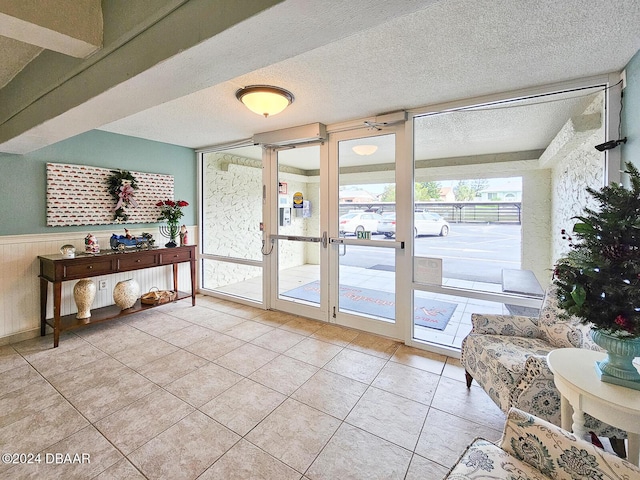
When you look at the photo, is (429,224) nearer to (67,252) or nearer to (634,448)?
(634,448)

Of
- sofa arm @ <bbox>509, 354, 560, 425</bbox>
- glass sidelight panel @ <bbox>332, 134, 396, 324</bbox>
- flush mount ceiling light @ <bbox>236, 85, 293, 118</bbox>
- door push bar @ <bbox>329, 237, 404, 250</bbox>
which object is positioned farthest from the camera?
glass sidelight panel @ <bbox>332, 134, 396, 324</bbox>

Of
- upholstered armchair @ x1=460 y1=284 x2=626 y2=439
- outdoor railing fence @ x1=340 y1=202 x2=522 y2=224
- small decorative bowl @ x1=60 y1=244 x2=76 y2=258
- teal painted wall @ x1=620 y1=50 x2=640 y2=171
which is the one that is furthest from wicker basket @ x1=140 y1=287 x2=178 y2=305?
teal painted wall @ x1=620 y1=50 x2=640 y2=171

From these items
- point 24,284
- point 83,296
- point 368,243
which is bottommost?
point 83,296

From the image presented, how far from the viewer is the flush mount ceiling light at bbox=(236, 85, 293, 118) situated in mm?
2357

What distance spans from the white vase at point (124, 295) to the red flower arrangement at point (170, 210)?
3.35 feet

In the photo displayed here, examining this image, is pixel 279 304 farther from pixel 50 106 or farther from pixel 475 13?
pixel 475 13

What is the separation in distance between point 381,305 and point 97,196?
3.76 meters

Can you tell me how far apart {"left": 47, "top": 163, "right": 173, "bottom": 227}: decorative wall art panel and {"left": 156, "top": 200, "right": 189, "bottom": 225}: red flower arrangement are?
0.07 meters

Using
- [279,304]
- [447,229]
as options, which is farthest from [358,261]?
[279,304]

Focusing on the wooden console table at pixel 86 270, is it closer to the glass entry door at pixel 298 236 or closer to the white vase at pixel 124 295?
the white vase at pixel 124 295

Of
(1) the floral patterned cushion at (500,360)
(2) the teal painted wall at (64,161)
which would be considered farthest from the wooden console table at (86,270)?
(1) the floral patterned cushion at (500,360)

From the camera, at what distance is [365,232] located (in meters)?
3.38

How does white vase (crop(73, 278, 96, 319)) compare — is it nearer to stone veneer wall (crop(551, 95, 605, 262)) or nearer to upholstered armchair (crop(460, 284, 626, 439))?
upholstered armchair (crop(460, 284, 626, 439))

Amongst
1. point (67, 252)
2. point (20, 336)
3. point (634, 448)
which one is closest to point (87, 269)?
point (67, 252)
